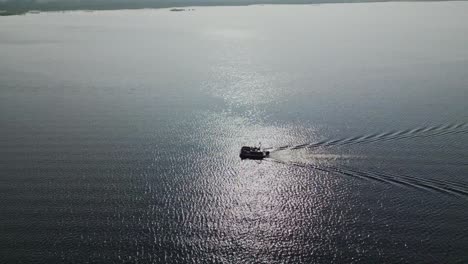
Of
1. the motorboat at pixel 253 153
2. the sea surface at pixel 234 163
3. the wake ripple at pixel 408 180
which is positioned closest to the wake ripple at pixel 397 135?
the sea surface at pixel 234 163

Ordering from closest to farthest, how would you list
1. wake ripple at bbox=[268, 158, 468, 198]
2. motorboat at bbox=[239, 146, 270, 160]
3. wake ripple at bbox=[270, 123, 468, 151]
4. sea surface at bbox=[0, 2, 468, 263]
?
sea surface at bbox=[0, 2, 468, 263], wake ripple at bbox=[268, 158, 468, 198], motorboat at bbox=[239, 146, 270, 160], wake ripple at bbox=[270, 123, 468, 151]

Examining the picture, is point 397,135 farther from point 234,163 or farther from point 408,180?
point 234,163

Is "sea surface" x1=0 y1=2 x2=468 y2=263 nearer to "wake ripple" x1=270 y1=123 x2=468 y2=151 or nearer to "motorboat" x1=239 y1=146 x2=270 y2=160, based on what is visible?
"wake ripple" x1=270 y1=123 x2=468 y2=151

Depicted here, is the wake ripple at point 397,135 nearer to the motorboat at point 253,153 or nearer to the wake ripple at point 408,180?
the motorboat at point 253,153

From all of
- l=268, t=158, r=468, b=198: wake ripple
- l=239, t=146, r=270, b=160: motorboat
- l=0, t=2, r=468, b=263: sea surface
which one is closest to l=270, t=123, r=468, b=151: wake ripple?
l=0, t=2, r=468, b=263: sea surface

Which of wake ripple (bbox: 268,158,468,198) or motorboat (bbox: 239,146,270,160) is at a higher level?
motorboat (bbox: 239,146,270,160)

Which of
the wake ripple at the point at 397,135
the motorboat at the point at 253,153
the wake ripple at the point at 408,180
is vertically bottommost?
the wake ripple at the point at 408,180
